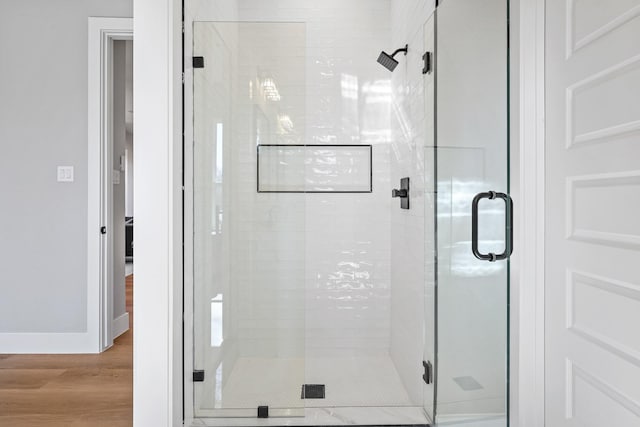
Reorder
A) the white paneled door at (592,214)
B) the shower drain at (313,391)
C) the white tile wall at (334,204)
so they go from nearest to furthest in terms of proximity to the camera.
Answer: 1. the white paneled door at (592,214)
2. the white tile wall at (334,204)
3. the shower drain at (313,391)

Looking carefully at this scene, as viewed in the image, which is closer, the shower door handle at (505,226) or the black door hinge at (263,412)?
the shower door handle at (505,226)

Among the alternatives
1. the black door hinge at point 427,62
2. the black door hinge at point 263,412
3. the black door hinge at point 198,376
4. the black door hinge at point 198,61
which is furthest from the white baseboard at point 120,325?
the black door hinge at point 427,62

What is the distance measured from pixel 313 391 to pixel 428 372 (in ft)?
2.13

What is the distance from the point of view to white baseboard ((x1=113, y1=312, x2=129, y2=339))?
11.9ft

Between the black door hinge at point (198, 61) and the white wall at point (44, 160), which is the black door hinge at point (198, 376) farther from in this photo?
the white wall at point (44, 160)

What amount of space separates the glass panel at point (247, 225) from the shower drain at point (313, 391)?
116 mm

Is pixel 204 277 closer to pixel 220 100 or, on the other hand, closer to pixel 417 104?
pixel 220 100

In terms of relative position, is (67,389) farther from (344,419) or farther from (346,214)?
(346,214)

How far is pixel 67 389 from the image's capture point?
8.50ft

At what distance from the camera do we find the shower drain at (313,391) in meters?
2.36

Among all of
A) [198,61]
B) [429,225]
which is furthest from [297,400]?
[198,61]

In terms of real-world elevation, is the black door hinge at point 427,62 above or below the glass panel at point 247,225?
above

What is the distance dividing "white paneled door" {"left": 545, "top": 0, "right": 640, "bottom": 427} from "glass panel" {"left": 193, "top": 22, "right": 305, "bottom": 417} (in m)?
1.14

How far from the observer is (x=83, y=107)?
332cm
